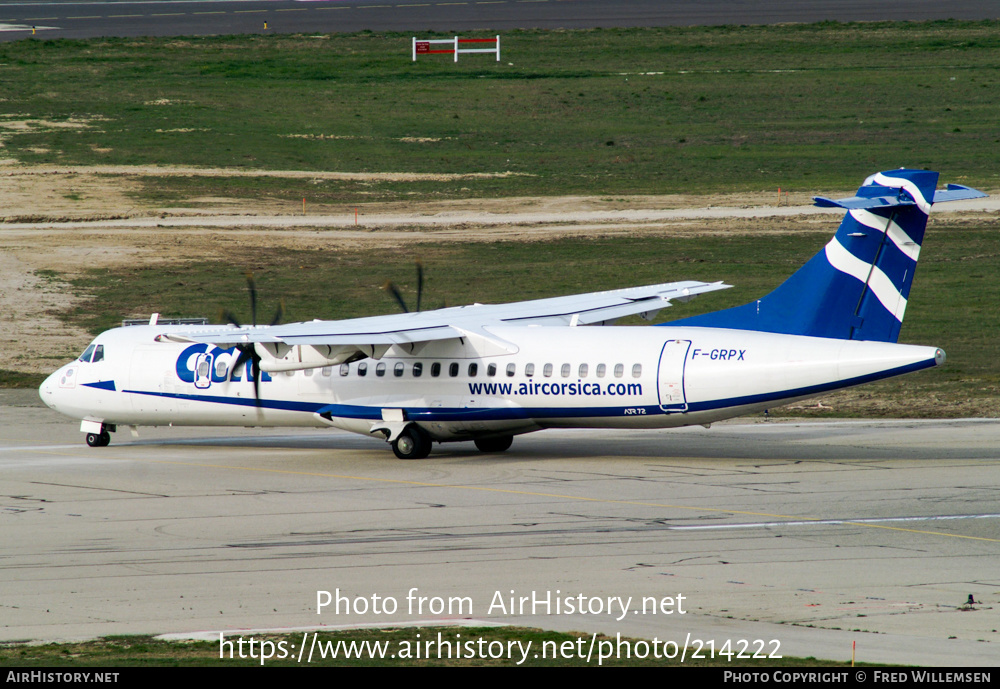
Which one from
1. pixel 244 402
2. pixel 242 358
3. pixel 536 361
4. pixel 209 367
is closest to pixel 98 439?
pixel 209 367

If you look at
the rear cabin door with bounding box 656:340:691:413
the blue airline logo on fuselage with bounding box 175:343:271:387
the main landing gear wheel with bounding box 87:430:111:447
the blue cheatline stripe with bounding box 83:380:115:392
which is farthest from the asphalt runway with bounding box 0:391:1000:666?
the blue airline logo on fuselage with bounding box 175:343:271:387

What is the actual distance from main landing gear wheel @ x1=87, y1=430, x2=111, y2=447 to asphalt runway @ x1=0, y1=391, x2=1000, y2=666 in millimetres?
463

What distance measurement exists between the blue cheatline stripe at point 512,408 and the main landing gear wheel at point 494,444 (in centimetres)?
185

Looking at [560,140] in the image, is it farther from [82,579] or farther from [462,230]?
[82,579]

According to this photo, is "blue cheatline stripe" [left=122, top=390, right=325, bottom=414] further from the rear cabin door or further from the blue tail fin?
the blue tail fin

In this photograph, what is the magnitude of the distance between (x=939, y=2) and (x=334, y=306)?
73.5 meters

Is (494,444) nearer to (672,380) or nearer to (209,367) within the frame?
(672,380)

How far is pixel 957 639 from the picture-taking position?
14742mm

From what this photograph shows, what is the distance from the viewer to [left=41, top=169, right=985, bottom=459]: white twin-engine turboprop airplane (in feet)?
85.4

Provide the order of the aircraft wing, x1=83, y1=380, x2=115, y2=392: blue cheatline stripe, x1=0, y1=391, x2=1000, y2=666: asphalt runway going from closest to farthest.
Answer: x1=0, y1=391, x2=1000, y2=666: asphalt runway → the aircraft wing → x1=83, y1=380, x2=115, y2=392: blue cheatline stripe

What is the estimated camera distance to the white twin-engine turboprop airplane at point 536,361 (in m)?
26.0

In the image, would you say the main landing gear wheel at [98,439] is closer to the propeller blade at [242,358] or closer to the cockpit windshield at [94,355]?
the cockpit windshield at [94,355]

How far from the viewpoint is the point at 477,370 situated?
2869 centimetres

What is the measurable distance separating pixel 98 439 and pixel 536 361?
11961mm
